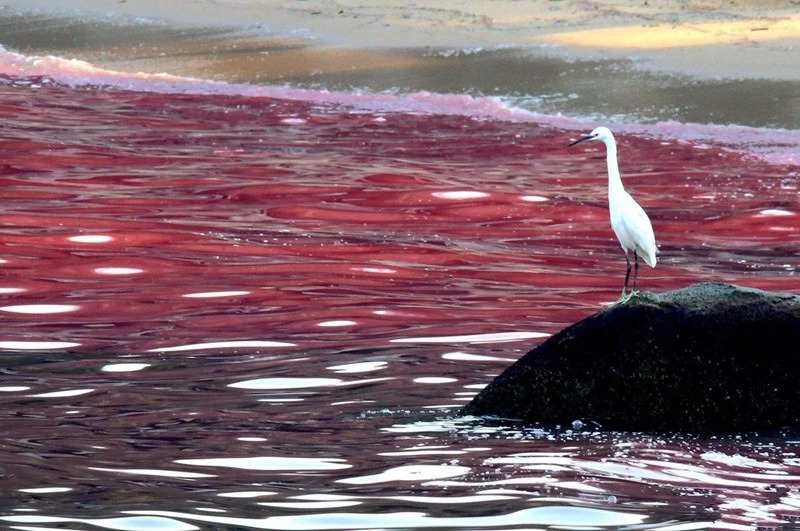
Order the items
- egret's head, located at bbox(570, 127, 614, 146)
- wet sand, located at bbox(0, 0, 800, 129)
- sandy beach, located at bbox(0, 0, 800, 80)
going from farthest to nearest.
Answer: sandy beach, located at bbox(0, 0, 800, 80) < wet sand, located at bbox(0, 0, 800, 129) < egret's head, located at bbox(570, 127, 614, 146)

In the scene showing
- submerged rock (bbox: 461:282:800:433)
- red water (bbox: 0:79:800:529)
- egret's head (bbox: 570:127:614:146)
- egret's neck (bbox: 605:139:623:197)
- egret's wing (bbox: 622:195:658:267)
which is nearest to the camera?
red water (bbox: 0:79:800:529)

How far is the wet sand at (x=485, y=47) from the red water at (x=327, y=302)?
0.58 meters

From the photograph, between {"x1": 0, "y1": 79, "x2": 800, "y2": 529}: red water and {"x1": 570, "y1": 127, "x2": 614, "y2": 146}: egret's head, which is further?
{"x1": 570, "y1": 127, "x2": 614, "y2": 146}: egret's head

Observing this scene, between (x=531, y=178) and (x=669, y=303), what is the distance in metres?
6.04

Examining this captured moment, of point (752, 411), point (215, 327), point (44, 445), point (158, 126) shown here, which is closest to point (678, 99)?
point (158, 126)

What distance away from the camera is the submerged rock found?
5.05 m

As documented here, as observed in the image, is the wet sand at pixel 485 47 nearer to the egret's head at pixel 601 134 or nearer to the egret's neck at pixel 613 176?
the egret's head at pixel 601 134

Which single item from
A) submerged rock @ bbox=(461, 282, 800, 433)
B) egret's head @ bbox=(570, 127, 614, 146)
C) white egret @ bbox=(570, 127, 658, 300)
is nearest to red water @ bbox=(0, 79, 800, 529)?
submerged rock @ bbox=(461, 282, 800, 433)

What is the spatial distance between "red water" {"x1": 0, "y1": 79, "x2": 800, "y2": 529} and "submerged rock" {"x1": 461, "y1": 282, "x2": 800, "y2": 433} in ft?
0.39

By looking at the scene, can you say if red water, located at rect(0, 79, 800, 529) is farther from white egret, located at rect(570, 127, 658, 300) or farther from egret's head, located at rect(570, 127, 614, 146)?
egret's head, located at rect(570, 127, 614, 146)

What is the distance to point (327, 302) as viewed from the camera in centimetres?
720

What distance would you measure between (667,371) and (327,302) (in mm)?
2443

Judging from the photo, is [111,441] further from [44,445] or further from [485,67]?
[485,67]

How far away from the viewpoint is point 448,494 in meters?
4.34
